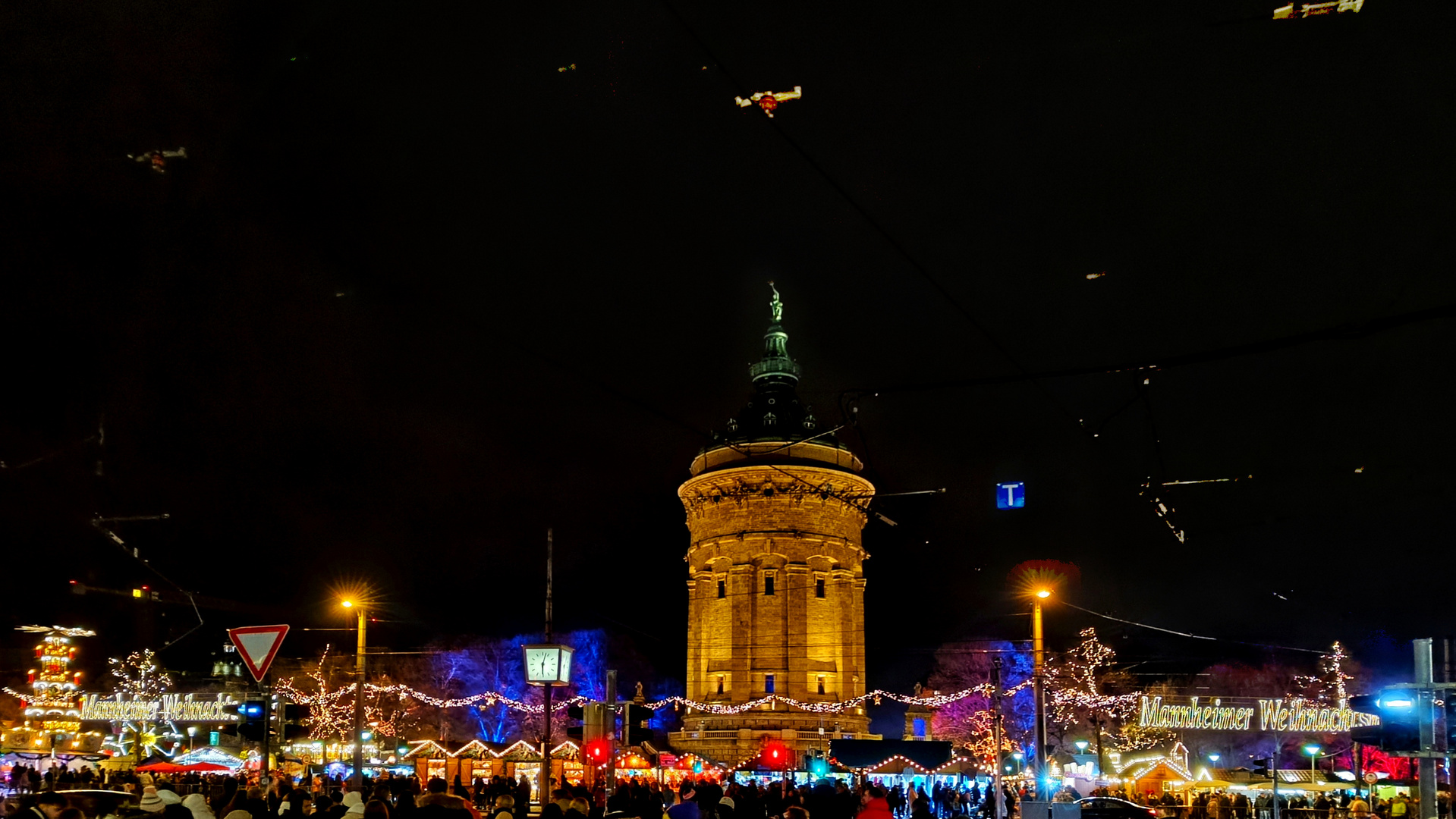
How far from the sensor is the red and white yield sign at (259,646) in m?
12.7

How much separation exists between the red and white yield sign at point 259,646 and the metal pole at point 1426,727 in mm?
9856

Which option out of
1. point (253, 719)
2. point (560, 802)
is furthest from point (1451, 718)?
point (560, 802)

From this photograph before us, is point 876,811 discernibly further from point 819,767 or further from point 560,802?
point 819,767

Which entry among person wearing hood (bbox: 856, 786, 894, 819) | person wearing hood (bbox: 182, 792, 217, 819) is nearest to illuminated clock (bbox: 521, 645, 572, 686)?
person wearing hood (bbox: 856, 786, 894, 819)

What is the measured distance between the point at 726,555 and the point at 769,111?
4661 cm

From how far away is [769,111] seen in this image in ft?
50.6

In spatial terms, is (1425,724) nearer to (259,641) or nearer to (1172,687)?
(259,641)

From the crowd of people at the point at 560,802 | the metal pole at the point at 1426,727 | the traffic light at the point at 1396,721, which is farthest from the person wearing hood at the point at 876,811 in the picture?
the metal pole at the point at 1426,727

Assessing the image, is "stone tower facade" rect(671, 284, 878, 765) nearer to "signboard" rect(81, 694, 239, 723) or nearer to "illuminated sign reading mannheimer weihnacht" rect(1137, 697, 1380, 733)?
"illuminated sign reading mannheimer weihnacht" rect(1137, 697, 1380, 733)

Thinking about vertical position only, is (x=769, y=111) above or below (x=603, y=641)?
above

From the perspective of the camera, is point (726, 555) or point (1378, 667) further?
point (1378, 667)

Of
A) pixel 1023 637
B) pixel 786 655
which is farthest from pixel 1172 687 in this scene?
pixel 786 655

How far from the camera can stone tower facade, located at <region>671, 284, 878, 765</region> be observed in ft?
193

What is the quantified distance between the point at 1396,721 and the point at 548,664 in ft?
40.1
